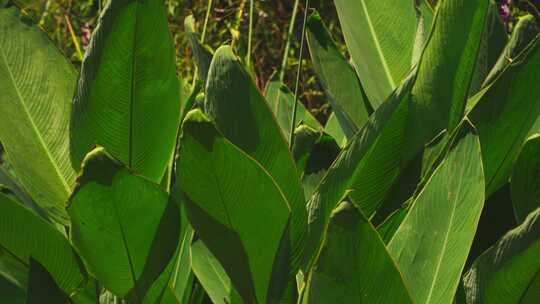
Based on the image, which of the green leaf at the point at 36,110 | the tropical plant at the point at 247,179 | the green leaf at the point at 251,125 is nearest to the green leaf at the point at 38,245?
the tropical plant at the point at 247,179

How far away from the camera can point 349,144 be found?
1.20m

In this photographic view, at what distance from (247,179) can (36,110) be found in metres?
0.38

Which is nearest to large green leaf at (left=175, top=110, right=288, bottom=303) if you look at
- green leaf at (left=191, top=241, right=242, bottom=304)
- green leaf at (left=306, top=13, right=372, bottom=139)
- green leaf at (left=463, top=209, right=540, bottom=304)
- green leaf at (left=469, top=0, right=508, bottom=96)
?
green leaf at (left=191, top=241, right=242, bottom=304)

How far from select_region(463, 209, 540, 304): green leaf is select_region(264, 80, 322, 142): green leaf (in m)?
0.65

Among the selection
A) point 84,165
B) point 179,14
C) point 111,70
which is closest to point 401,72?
point 111,70

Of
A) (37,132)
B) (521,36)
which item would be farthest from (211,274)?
(521,36)

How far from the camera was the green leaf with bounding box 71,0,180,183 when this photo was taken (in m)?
1.20

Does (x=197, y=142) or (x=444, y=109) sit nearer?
(x=197, y=142)

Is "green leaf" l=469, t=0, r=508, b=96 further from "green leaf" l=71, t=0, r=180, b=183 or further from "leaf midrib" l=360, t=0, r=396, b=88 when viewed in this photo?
"green leaf" l=71, t=0, r=180, b=183

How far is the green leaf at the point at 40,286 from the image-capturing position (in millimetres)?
1164

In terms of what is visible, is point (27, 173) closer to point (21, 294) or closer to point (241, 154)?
point (21, 294)

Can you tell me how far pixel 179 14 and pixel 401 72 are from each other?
11.0 ft

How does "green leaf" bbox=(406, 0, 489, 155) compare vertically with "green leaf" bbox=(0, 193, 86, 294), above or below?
above

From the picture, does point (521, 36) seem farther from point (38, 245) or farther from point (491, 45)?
point (38, 245)
